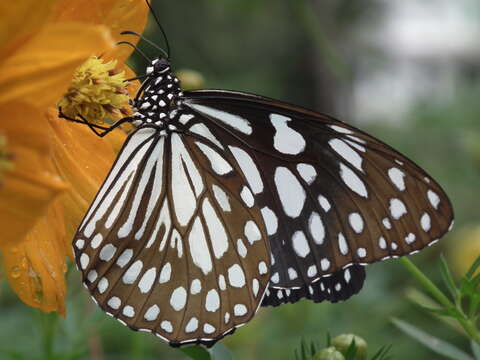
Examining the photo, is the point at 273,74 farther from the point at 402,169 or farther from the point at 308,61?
the point at 402,169

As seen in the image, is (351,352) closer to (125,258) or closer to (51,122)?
(125,258)

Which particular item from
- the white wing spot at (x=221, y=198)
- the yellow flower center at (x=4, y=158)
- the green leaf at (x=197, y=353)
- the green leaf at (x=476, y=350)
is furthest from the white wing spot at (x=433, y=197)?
the yellow flower center at (x=4, y=158)

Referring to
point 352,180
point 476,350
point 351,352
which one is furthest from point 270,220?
point 476,350

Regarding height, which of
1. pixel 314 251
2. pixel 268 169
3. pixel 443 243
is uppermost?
pixel 443 243

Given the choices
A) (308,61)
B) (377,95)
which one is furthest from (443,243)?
(377,95)

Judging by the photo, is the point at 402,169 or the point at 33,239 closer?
the point at 33,239
